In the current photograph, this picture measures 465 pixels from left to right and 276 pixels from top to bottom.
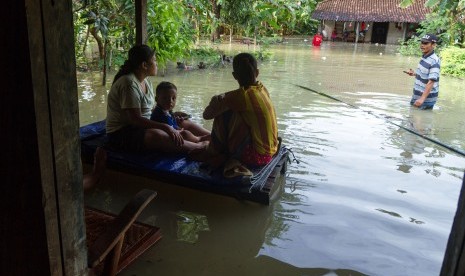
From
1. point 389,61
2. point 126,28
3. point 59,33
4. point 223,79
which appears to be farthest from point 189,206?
point 389,61

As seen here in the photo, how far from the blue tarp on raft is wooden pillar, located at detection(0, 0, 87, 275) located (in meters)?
2.09

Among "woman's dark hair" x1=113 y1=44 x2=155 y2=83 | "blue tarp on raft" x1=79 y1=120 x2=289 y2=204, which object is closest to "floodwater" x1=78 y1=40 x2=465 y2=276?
"blue tarp on raft" x1=79 y1=120 x2=289 y2=204

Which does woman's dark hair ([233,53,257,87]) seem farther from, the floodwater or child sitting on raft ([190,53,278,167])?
the floodwater

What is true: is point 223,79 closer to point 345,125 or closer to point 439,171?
point 345,125

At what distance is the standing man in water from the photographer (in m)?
7.12

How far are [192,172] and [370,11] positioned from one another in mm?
25964

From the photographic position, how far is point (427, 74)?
288 inches

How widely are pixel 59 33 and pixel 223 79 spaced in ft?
32.5

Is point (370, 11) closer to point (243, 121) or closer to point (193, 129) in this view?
point (193, 129)

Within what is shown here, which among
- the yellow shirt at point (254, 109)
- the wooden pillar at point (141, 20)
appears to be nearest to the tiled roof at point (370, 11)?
the wooden pillar at point (141, 20)

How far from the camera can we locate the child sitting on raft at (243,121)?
3622 mm

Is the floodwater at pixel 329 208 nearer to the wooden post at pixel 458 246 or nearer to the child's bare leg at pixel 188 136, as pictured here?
the child's bare leg at pixel 188 136

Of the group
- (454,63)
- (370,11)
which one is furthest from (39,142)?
(370,11)

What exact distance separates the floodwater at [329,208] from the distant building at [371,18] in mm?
20322
